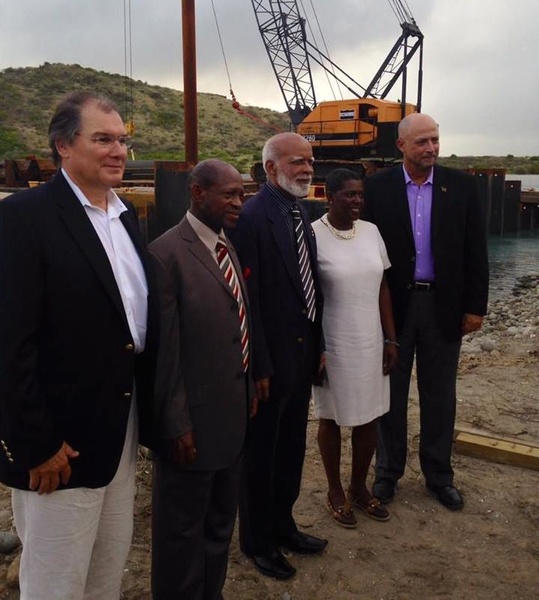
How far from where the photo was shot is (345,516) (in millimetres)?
3350

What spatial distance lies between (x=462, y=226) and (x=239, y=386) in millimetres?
1824

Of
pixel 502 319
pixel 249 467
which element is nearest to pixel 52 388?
pixel 249 467

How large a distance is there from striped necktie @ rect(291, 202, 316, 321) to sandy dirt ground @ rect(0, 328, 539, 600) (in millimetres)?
1244

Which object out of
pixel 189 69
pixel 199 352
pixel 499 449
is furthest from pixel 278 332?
pixel 189 69

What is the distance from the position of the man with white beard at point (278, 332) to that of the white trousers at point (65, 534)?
0.88m

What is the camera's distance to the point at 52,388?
1.83 metres

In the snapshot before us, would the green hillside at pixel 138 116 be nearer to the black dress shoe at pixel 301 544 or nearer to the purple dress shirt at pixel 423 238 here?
the purple dress shirt at pixel 423 238

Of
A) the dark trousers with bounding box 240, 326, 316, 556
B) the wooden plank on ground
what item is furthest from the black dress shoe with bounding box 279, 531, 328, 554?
the wooden plank on ground

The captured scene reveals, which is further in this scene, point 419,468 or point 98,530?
point 419,468

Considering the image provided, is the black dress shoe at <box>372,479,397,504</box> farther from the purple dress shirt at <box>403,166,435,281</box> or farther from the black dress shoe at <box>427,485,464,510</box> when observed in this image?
the purple dress shirt at <box>403,166,435,281</box>

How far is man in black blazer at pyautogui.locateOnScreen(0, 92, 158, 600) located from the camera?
173 centimetres

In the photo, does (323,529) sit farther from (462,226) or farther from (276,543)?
(462,226)

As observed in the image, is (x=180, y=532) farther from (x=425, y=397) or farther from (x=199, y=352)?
(x=425, y=397)

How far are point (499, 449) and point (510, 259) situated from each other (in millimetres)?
15949
